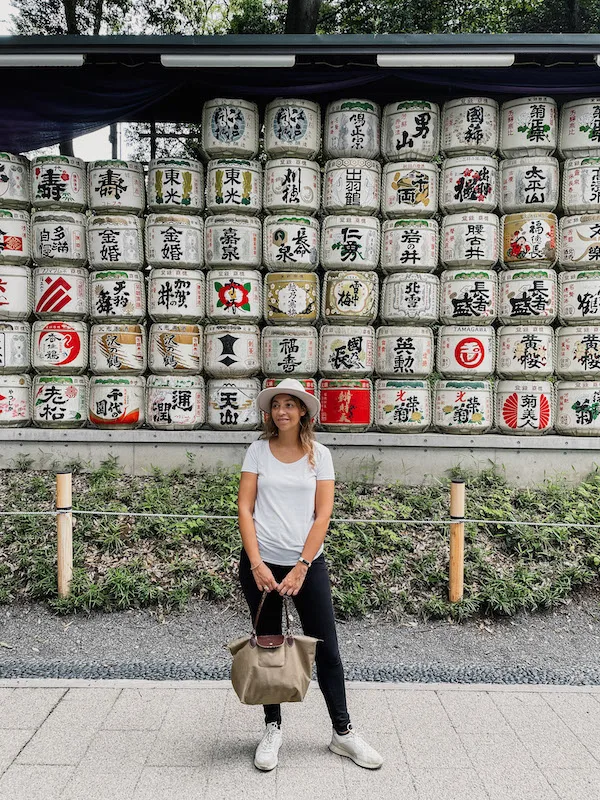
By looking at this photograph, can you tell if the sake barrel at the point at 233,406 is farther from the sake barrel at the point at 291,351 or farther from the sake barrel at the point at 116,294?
the sake barrel at the point at 116,294

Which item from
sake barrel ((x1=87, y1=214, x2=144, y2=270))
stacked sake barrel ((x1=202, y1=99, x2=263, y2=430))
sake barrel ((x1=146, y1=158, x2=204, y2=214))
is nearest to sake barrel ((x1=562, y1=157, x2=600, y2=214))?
stacked sake barrel ((x1=202, y1=99, x2=263, y2=430))

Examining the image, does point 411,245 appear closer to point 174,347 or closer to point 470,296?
point 470,296

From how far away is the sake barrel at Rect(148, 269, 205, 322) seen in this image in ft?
19.5

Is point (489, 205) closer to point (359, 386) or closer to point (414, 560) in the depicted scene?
point (359, 386)

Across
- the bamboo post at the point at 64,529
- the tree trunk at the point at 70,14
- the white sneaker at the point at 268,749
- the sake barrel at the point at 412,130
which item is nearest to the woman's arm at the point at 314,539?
the white sneaker at the point at 268,749

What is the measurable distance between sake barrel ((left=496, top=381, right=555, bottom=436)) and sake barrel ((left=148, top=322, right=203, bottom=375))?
301cm

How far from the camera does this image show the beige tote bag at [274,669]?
2.54 m

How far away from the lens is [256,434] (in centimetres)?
597

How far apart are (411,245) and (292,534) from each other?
3.97m

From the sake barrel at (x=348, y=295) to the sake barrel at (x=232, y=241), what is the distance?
77 centimetres

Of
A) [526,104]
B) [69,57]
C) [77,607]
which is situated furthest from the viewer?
[526,104]

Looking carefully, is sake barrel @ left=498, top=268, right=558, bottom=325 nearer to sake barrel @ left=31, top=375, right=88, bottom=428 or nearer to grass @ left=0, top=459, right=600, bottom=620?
grass @ left=0, top=459, right=600, bottom=620

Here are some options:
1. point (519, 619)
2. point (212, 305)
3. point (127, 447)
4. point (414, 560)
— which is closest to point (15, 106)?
point (212, 305)

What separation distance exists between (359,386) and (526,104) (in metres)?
3.05
